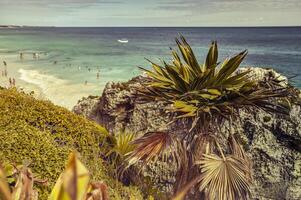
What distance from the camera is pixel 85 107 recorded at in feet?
37.3

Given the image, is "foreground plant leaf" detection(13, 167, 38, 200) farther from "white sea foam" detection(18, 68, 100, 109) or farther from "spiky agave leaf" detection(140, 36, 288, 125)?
"white sea foam" detection(18, 68, 100, 109)

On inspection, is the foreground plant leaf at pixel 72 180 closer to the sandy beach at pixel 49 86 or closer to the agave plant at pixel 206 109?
the agave plant at pixel 206 109

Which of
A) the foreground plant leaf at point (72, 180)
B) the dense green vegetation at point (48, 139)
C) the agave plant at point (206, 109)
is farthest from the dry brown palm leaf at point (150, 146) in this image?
the foreground plant leaf at point (72, 180)

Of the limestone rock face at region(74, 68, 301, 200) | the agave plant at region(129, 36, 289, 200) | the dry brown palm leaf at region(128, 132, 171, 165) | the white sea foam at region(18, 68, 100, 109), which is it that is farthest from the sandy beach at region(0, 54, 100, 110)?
the dry brown palm leaf at region(128, 132, 171, 165)

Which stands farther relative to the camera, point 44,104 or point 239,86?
point 44,104

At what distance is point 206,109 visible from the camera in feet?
18.6

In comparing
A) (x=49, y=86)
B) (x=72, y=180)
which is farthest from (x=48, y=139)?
(x=49, y=86)

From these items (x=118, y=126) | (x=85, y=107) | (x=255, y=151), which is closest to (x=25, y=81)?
(x=85, y=107)

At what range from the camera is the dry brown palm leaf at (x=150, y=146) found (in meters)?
5.57

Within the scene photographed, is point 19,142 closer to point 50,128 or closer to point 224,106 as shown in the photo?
point 50,128

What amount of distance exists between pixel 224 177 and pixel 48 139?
2876 mm

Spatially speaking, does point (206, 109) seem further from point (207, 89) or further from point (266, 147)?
point (266, 147)

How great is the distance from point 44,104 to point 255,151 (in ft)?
15.1

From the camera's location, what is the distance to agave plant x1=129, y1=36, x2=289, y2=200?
5.52 metres
